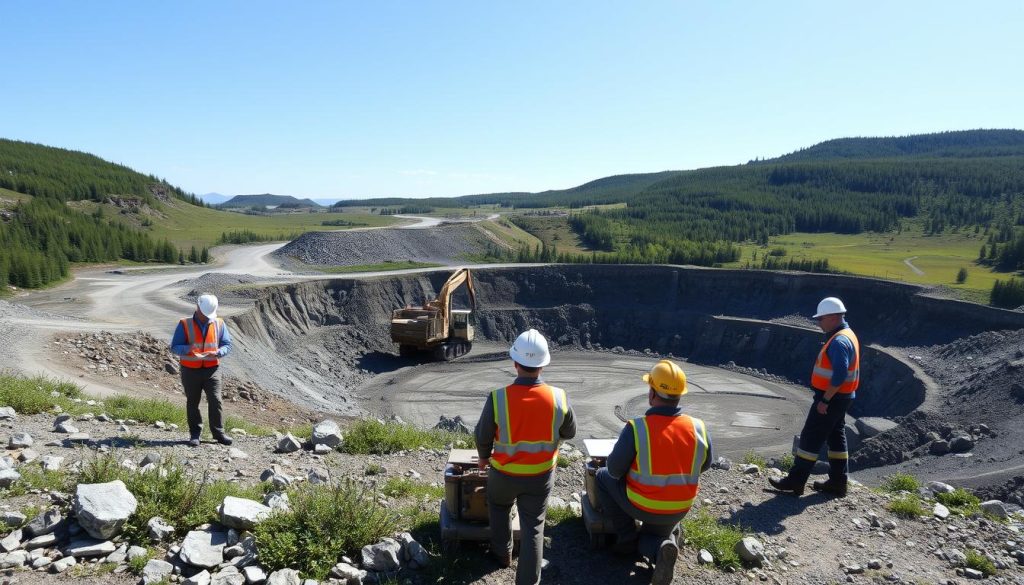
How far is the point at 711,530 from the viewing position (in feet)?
21.6

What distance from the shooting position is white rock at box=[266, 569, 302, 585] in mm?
4883

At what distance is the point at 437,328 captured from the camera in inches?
1142

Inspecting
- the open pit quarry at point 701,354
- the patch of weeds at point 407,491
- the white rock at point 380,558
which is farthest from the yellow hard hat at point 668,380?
the open pit quarry at point 701,354

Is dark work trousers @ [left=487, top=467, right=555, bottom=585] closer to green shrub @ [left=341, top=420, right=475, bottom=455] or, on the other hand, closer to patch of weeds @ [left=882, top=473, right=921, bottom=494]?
green shrub @ [left=341, top=420, right=475, bottom=455]

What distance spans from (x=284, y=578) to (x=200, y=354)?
5.01 meters

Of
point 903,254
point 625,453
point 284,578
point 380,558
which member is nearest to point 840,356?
point 625,453

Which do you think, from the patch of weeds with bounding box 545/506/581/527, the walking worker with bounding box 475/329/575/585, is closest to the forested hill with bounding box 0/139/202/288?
the patch of weeds with bounding box 545/506/581/527

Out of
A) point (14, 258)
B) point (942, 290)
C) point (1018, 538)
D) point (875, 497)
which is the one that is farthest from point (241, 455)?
point (942, 290)

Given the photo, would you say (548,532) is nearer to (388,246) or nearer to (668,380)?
(668,380)

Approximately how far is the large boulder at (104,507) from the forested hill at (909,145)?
571 feet

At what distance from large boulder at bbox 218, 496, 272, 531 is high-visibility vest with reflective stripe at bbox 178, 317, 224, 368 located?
3764 mm

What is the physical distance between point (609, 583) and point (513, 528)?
41.2 inches

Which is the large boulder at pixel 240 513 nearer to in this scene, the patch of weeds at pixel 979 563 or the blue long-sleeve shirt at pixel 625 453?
the blue long-sleeve shirt at pixel 625 453

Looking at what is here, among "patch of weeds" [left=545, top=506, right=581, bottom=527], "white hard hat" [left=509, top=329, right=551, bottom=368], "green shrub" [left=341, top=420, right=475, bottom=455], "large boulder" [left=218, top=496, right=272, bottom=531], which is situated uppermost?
"white hard hat" [left=509, top=329, right=551, bottom=368]
